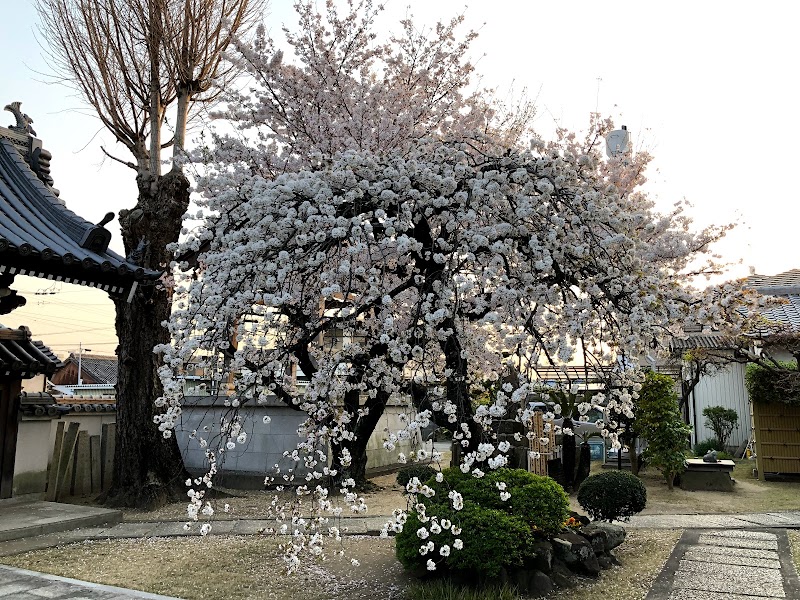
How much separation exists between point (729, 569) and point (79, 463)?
32.4 feet

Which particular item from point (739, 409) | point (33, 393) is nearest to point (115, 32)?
point (33, 393)

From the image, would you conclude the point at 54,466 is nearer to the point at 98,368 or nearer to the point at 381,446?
the point at 381,446

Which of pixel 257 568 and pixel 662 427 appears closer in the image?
pixel 257 568

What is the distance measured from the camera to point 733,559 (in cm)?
618

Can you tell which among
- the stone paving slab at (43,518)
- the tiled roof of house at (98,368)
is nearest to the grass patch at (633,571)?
the stone paving slab at (43,518)

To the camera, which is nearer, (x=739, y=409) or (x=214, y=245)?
(x=214, y=245)

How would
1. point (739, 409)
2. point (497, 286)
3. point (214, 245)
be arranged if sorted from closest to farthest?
point (497, 286), point (214, 245), point (739, 409)

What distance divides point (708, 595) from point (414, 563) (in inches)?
98.7

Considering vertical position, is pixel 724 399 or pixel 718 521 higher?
pixel 724 399

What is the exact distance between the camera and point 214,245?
16.1 ft

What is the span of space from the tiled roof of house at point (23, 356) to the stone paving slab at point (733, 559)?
28.5 feet

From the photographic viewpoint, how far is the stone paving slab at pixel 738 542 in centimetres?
671

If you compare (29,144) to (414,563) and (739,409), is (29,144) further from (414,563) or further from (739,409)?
(739,409)

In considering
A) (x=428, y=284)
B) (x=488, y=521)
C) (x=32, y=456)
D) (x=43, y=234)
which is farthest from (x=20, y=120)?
(x=488, y=521)
